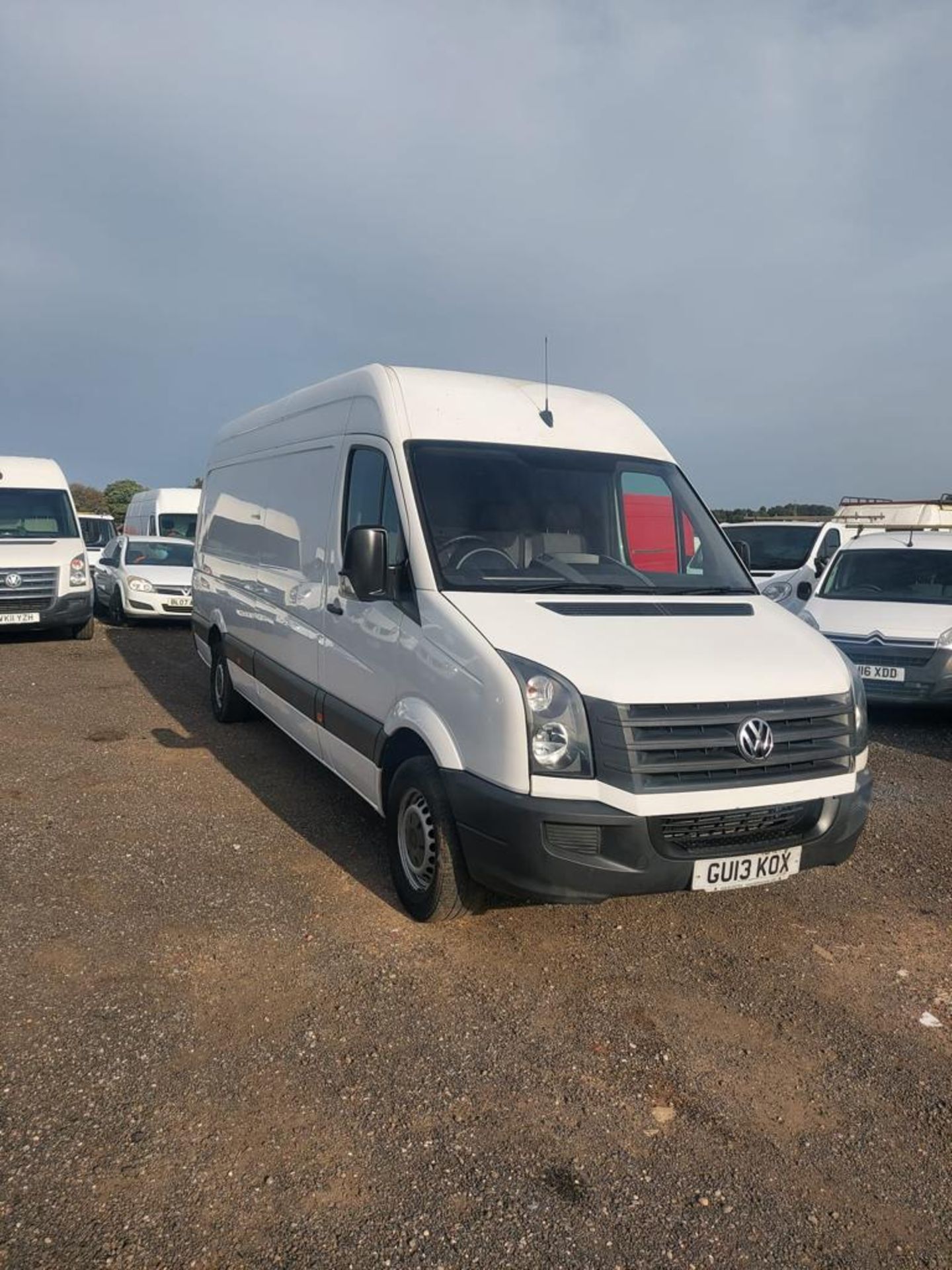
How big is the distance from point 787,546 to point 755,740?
34.1 ft

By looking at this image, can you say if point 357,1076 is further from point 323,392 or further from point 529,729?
point 323,392

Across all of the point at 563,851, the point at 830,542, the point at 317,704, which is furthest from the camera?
the point at 830,542

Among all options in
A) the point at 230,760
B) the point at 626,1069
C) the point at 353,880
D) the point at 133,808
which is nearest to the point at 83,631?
the point at 230,760

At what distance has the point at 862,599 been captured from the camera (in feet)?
29.3

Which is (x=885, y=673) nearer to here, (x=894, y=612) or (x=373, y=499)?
(x=894, y=612)

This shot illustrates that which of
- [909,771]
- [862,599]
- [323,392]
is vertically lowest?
[909,771]

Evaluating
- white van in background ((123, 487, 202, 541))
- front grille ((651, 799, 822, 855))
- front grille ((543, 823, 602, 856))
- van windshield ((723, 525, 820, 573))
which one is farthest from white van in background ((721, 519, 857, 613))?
white van in background ((123, 487, 202, 541))

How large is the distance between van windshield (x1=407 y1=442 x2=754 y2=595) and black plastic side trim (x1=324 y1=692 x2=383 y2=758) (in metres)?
0.89

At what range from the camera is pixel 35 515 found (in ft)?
42.2

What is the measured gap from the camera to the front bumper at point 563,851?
133 inches

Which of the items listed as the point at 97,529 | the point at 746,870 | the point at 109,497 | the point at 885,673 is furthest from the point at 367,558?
the point at 109,497

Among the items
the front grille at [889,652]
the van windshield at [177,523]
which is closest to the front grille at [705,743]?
the front grille at [889,652]

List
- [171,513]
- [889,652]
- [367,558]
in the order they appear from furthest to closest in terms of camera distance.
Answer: [171,513], [889,652], [367,558]

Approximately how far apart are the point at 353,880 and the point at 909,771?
4.44m
